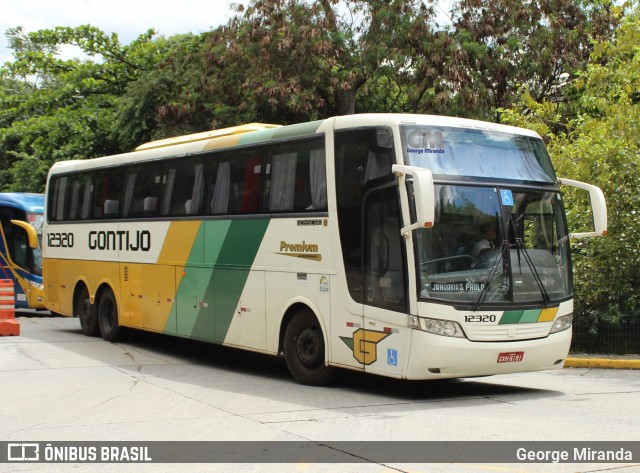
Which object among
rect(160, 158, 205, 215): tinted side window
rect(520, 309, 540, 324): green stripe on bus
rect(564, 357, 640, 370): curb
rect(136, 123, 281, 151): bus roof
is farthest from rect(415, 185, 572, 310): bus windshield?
rect(160, 158, 205, 215): tinted side window

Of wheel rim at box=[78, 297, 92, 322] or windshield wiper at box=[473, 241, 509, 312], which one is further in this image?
wheel rim at box=[78, 297, 92, 322]

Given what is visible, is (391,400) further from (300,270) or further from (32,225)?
(32,225)

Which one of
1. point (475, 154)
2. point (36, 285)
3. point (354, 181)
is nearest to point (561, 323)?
point (475, 154)

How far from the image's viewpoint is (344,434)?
8.61m

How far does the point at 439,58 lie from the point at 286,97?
13.9 ft

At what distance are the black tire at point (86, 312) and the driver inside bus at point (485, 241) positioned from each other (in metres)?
10.3

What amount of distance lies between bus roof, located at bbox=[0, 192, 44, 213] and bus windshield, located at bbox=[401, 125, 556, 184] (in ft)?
56.9

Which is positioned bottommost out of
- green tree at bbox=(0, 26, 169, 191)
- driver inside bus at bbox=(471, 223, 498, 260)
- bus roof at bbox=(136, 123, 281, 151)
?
driver inside bus at bbox=(471, 223, 498, 260)

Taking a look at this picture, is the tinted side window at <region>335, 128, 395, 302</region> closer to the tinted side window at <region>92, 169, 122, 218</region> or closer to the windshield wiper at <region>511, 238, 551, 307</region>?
the windshield wiper at <region>511, 238, 551, 307</region>

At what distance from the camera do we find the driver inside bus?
34.8 ft

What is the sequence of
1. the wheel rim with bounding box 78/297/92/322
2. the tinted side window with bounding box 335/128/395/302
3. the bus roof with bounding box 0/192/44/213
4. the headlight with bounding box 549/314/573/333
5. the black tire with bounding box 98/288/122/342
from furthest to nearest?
1. the bus roof with bounding box 0/192/44/213
2. the wheel rim with bounding box 78/297/92/322
3. the black tire with bounding box 98/288/122/342
4. the headlight with bounding box 549/314/573/333
5. the tinted side window with bounding box 335/128/395/302

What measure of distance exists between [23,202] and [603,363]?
677 inches

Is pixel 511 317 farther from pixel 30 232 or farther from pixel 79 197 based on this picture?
pixel 30 232

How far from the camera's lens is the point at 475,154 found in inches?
436
